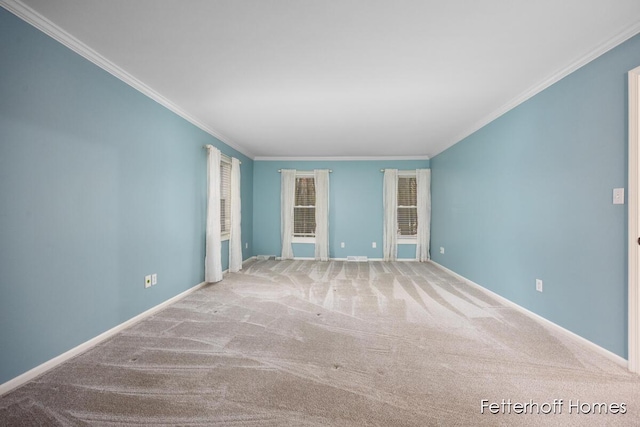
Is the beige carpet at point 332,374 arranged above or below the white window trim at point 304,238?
below

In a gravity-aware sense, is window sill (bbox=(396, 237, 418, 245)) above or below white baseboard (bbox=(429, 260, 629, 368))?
above

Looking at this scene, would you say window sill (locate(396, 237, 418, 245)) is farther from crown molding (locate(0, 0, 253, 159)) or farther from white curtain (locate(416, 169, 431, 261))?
crown molding (locate(0, 0, 253, 159))

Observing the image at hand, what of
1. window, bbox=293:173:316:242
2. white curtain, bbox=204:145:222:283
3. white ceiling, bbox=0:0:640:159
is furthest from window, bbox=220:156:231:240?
window, bbox=293:173:316:242

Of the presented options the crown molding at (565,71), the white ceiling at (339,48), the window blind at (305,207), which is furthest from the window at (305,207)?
the crown molding at (565,71)

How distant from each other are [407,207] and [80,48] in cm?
607

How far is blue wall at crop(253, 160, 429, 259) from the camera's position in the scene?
6480 millimetres

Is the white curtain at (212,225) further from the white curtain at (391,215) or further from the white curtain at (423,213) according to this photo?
the white curtain at (423,213)

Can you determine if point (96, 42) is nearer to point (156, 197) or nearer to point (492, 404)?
point (156, 197)

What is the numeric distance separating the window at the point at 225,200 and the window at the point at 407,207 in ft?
13.0

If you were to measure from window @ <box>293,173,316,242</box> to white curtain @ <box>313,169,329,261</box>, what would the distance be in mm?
191

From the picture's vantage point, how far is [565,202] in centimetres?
247

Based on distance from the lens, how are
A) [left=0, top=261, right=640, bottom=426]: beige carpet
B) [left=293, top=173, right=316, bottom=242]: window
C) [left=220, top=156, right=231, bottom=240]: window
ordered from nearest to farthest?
[left=0, top=261, right=640, bottom=426]: beige carpet, [left=220, top=156, right=231, bottom=240]: window, [left=293, top=173, right=316, bottom=242]: window

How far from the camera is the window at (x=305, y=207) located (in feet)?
21.7

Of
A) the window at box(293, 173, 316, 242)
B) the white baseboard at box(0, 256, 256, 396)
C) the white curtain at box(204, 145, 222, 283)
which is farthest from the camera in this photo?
the window at box(293, 173, 316, 242)
